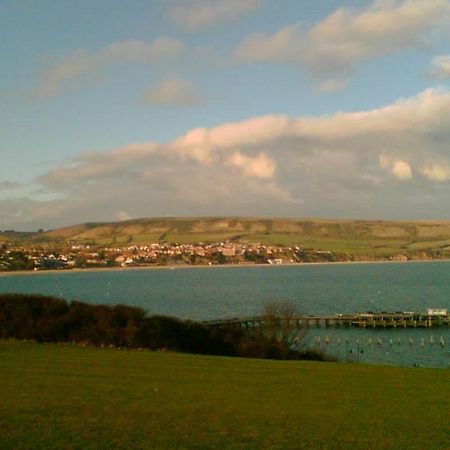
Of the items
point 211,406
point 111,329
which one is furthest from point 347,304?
point 211,406

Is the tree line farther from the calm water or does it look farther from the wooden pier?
the wooden pier

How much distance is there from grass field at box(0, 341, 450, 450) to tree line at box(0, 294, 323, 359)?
362 inches

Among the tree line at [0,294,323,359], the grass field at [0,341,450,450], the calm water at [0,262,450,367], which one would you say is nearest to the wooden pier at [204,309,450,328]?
the calm water at [0,262,450,367]

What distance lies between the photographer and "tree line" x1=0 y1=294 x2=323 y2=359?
101 ft

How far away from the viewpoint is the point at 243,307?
297 feet

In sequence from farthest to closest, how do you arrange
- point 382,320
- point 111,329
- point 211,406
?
point 382,320
point 111,329
point 211,406

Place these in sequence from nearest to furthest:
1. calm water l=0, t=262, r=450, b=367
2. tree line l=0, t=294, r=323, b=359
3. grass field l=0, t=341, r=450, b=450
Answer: grass field l=0, t=341, r=450, b=450, tree line l=0, t=294, r=323, b=359, calm water l=0, t=262, r=450, b=367

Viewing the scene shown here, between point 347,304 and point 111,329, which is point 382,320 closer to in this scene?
point 347,304

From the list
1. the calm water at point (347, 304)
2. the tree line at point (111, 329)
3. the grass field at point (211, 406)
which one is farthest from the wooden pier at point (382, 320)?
the grass field at point (211, 406)

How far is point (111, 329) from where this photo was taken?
1240 inches

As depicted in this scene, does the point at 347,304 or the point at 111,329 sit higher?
the point at 111,329

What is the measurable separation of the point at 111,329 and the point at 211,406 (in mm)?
19302

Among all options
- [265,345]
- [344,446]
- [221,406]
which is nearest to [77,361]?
[221,406]

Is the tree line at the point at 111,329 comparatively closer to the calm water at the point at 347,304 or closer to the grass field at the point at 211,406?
the grass field at the point at 211,406
